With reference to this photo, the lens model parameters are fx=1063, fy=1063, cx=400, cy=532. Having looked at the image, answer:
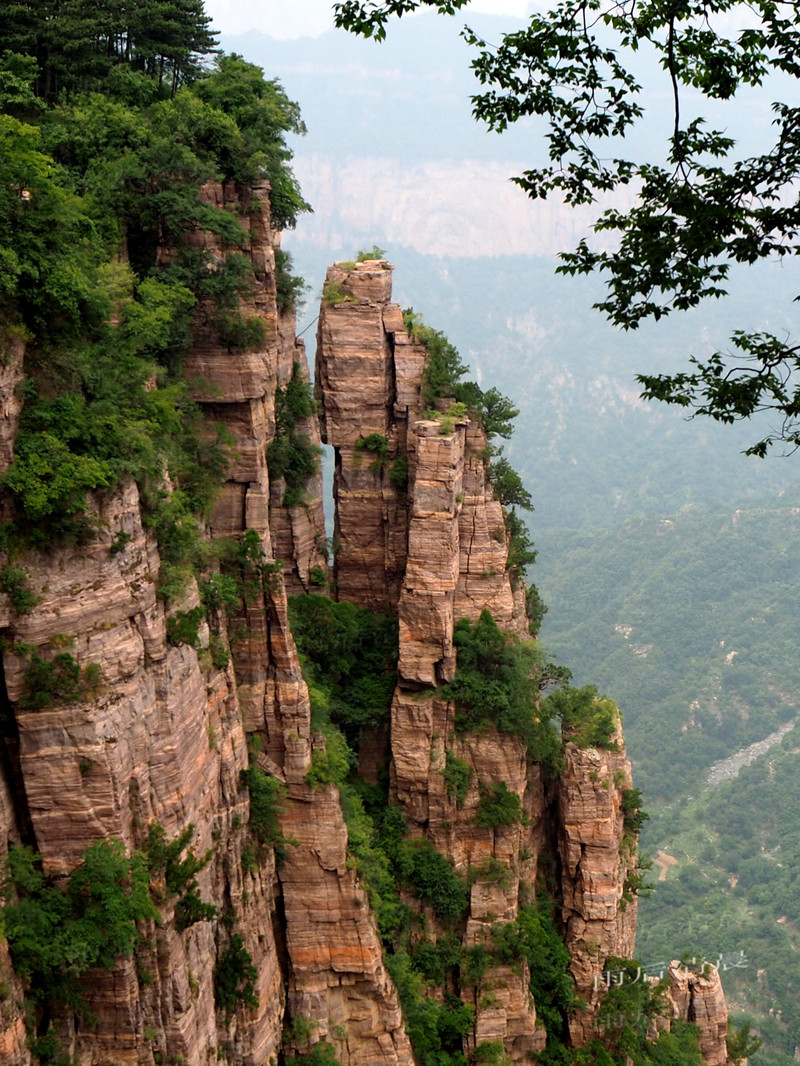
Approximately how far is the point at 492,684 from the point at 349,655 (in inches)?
183

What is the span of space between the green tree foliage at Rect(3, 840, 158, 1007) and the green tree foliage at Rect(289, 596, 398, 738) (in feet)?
46.0

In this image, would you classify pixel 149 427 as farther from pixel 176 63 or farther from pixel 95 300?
pixel 176 63

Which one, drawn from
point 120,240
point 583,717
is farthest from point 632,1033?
point 120,240

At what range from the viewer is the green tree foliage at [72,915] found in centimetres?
1666

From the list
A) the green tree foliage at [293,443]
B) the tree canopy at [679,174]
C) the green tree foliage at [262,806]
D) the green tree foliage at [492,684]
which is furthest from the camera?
the green tree foliage at [492,684]

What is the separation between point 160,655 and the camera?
18.7m

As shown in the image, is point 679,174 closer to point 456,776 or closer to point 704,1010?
point 456,776

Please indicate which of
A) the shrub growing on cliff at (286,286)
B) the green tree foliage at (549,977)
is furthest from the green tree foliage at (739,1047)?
the shrub growing on cliff at (286,286)

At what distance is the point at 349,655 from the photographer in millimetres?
34062

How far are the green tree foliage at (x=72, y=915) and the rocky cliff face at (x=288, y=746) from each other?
0.34 meters

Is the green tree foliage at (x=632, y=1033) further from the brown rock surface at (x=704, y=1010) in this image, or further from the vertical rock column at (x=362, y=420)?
the vertical rock column at (x=362, y=420)

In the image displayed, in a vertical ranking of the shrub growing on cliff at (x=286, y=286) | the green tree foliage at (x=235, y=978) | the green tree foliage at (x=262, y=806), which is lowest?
the green tree foliage at (x=235, y=978)

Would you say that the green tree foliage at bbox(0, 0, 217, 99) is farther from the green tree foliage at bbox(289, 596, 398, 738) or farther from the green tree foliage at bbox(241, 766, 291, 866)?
the green tree foliage at bbox(241, 766, 291, 866)

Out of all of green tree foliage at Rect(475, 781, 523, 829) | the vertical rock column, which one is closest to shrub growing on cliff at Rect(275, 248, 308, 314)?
the vertical rock column
